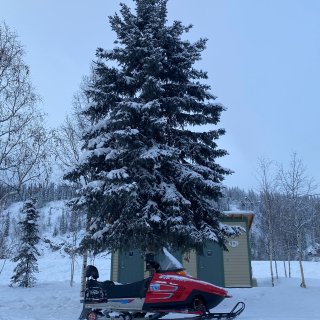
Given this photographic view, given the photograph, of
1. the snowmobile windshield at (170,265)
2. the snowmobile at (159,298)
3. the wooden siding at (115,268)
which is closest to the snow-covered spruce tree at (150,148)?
the snowmobile windshield at (170,265)

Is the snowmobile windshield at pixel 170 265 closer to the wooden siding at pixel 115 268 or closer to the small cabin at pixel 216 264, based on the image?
the small cabin at pixel 216 264

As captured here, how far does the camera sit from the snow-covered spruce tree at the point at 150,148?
985 centimetres

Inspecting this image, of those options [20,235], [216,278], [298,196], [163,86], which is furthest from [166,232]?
[20,235]

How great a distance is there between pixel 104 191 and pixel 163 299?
12.4 feet

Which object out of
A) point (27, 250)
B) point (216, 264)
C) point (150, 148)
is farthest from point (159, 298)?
point (27, 250)

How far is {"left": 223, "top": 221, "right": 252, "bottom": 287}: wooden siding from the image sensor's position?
2003cm

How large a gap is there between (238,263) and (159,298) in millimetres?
14604

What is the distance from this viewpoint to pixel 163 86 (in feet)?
38.7

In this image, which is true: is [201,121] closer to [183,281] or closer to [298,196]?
[183,281]

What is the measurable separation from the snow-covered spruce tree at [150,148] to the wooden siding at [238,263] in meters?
9.25

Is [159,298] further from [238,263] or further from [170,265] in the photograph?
[238,263]

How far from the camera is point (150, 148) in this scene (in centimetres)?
1035

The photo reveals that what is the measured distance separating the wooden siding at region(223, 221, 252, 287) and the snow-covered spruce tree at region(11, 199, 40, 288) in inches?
476

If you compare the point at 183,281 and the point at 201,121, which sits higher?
the point at 201,121
